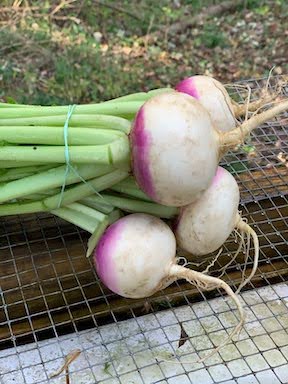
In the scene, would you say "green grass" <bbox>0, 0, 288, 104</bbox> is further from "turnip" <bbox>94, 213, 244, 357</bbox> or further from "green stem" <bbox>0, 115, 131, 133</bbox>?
"turnip" <bbox>94, 213, 244, 357</bbox>

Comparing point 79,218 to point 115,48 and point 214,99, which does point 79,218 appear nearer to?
point 214,99

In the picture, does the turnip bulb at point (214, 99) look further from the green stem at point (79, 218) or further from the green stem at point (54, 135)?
the green stem at point (79, 218)

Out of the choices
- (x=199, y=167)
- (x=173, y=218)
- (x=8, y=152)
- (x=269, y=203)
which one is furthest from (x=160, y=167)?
(x=269, y=203)

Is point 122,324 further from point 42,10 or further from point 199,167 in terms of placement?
point 42,10

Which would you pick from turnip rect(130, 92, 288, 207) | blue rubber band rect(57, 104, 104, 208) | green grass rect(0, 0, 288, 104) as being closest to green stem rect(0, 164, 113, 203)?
blue rubber band rect(57, 104, 104, 208)

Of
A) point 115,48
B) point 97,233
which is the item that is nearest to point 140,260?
point 97,233

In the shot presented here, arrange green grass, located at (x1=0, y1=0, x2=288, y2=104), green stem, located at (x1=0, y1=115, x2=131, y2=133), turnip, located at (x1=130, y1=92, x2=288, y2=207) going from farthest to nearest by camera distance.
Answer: green grass, located at (x1=0, y1=0, x2=288, y2=104) < green stem, located at (x1=0, y1=115, x2=131, y2=133) < turnip, located at (x1=130, y1=92, x2=288, y2=207)
